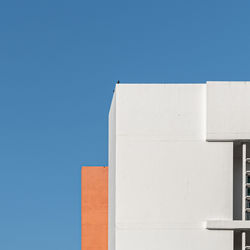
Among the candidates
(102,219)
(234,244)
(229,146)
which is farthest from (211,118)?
(102,219)

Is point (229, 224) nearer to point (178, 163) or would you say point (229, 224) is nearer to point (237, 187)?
point (237, 187)

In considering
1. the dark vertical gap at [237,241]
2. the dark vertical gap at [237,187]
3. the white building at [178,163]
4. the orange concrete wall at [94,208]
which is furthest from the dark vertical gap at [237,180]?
the orange concrete wall at [94,208]

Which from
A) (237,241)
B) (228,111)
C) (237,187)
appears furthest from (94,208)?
(228,111)

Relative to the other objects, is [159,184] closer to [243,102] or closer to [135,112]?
[135,112]

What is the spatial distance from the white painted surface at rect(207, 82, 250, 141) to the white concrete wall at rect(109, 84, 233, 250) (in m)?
0.33

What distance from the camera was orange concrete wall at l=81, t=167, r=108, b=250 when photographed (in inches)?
1668

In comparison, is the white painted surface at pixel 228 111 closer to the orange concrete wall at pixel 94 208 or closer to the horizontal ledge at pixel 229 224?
the horizontal ledge at pixel 229 224

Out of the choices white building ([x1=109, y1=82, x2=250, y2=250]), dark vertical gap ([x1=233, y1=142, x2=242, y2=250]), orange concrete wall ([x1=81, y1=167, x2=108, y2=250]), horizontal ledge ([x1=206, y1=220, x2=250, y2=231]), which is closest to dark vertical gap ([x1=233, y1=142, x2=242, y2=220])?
dark vertical gap ([x1=233, y1=142, x2=242, y2=250])

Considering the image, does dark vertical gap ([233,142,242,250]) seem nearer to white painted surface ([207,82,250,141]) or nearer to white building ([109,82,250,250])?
white building ([109,82,250,250])

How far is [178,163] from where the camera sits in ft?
68.6

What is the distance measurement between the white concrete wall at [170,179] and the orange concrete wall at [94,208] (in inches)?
846

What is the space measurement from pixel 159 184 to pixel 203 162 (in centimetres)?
205

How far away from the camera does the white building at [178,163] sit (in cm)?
2080

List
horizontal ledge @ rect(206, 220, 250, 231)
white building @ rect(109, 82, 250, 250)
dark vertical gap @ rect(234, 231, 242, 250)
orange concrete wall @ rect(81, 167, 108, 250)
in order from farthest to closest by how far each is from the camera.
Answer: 1. orange concrete wall @ rect(81, 167, 108, 250)
2. dark vertical gap @ rect(234, 231, 242, 250)
3. white building @ rect(109, 82, 250, 250)
4. horizontal ledge @ rect(206, 220, 250, 231)
